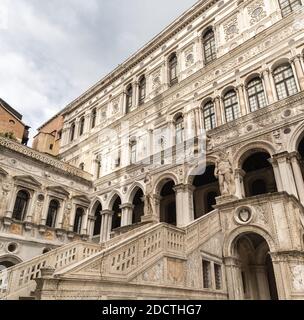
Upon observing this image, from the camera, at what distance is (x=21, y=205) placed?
1686 cm

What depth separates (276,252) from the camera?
862 centimetres

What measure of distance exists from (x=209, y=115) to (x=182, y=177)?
164 inches

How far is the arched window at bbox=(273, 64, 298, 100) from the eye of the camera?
13.3 m

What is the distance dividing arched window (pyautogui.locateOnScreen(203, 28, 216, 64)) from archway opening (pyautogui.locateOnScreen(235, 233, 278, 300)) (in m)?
11.8

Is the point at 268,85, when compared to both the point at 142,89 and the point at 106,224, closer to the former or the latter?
the point at 142,89

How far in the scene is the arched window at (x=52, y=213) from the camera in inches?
711

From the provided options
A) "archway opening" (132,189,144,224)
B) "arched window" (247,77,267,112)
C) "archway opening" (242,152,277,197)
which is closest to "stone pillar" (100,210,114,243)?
"archway opening" (132,189,144,224)

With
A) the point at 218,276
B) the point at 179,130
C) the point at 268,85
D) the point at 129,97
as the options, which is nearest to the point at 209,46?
the point at 179,130

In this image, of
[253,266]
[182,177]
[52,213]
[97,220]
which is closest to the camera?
[253,266]

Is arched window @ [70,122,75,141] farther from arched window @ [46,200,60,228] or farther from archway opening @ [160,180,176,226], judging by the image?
archway opening @ [160,180,176,226]

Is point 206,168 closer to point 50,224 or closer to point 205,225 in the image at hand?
point 205,225

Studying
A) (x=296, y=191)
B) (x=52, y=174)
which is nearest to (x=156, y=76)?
(x=52, y=174)

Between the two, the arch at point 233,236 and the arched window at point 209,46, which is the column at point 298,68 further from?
the arch at point 233,236

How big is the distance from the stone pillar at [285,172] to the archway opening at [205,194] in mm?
5394
